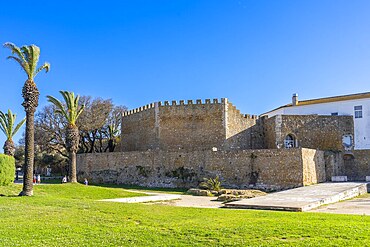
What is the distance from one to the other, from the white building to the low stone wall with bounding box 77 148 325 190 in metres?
6.97

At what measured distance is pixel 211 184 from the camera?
25078 millimetres

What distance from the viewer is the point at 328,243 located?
21.4 ft

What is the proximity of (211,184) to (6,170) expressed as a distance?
501 inches

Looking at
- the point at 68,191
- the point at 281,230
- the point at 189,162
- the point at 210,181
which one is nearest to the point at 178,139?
the point at 189,162

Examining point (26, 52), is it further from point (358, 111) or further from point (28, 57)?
point (358, 111)

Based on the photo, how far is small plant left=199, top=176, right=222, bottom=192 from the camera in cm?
2434

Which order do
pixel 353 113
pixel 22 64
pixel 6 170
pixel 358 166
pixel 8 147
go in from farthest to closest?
pixel 353 113 → pixel 8 147 → pixel 358 166 → pixel 6 170 → pixel 22 64

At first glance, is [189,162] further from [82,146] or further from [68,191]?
[82,146]

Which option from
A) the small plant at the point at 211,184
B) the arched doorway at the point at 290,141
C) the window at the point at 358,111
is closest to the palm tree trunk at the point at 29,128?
the small plant at the point at 211,184

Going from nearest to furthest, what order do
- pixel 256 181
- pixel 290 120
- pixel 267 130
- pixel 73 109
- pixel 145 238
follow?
pixel 145 238 < pixel 256 181 < pixel 73 109 < pixel 290 120 < pixel 267 130

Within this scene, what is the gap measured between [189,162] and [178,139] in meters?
5.25

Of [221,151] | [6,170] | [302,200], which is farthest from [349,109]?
[6,170]

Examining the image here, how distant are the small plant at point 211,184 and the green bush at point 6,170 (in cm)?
1199

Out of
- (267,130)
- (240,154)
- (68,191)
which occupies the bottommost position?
(68,191)
